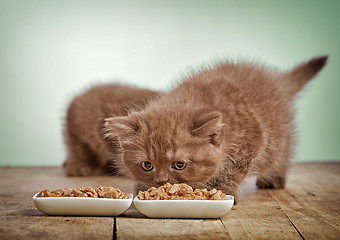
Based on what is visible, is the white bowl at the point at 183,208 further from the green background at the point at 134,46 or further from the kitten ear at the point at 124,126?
the green background at the point at 134,46

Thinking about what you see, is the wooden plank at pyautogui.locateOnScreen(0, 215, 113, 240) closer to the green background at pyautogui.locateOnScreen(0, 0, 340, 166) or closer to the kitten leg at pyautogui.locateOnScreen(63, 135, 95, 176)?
the kitten leg at pyautogui.locateOnScreen(63, 135, 95, 176)

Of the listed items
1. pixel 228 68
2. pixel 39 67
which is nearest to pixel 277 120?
pixel 228 68

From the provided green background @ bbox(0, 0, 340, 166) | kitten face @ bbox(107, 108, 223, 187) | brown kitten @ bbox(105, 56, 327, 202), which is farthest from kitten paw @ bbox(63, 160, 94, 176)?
kitten face @ bbox(107, 108, 223, 187)

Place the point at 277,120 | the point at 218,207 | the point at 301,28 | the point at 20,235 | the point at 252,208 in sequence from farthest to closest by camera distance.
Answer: the point at 301,28
the point at 277,120
the point at 252,208
the point at 218,207
the point at 20,235

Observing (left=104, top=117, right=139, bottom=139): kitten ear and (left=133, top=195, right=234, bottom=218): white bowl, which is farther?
(left=104, top=117, right=139, bottom=139): kitten ear

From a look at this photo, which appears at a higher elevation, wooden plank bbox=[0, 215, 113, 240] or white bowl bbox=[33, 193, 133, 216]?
white bowl bbox=[33, 193, 133, 216]

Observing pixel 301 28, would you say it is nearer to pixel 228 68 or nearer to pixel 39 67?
pixel 228 68

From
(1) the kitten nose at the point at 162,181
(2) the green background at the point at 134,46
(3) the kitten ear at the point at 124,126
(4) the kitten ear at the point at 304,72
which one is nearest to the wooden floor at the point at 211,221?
(1) the kitten nose at the point at 162,181

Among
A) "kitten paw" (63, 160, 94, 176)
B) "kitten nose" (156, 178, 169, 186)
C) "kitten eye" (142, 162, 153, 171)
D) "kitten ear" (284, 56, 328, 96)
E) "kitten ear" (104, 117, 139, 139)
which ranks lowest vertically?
"kitten paw" (63, 160, 94, 176)
